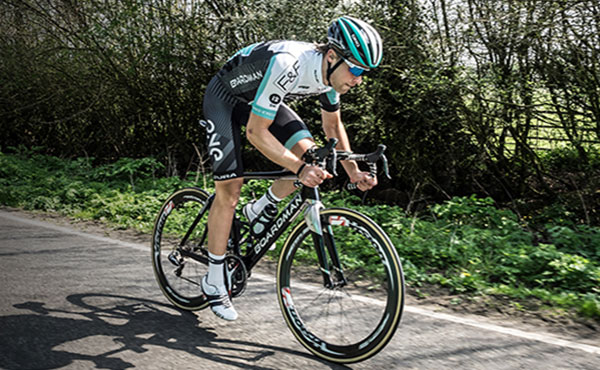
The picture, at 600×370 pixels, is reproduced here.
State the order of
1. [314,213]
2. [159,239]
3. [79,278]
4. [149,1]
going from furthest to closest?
[149,1] < [79,278] < [159,239] < [314,213]

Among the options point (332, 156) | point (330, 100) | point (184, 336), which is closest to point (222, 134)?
point (330, 100)

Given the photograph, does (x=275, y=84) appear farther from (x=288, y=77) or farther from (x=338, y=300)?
(x=338, y=300)

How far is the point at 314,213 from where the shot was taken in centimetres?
339

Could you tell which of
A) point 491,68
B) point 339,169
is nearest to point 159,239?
point 491,68

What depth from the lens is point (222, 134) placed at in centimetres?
372

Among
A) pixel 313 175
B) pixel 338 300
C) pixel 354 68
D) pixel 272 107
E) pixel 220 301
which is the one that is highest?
pixel 354 68

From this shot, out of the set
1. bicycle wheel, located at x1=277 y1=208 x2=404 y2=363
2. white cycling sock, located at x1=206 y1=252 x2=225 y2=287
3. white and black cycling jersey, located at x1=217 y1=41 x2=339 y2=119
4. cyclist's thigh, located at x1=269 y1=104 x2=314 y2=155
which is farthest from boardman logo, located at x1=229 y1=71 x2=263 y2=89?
white cycling sock, located at x1=206 y1=252 x2=225 y2=287

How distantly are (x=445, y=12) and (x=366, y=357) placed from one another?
5157mm

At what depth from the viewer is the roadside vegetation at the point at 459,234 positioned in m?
4.56

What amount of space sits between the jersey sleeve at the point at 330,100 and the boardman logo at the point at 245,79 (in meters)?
0.48

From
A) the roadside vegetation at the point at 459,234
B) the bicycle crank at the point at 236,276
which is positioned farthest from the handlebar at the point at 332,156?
the roadside vegetation at the point at 459,234

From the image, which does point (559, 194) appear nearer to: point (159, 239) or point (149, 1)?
point (159, 239)

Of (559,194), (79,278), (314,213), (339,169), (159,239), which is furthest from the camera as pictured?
(339,169)

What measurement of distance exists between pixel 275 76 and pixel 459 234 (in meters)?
3.60
